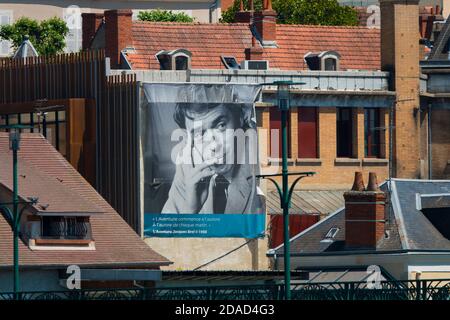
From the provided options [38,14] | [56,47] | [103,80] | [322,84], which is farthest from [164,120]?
[38,14]

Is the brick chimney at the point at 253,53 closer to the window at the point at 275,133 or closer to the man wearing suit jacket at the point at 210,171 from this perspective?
the window at the point at 275,133

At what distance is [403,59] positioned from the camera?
345ft

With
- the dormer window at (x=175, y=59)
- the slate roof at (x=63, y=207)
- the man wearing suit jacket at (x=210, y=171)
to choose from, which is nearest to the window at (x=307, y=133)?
the man wearing suit jacket at (x=210, y=171)

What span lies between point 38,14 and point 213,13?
36.7 ft

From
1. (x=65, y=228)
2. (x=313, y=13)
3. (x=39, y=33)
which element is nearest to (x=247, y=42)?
(x=313, y=13)

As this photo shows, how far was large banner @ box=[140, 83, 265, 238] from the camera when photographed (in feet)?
312

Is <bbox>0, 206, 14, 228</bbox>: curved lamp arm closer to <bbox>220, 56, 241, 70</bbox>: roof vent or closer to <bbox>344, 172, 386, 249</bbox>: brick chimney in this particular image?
<bbox>344, 172, 386, 249</bbox>: brick chimney

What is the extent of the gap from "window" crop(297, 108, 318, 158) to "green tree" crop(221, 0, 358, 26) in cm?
3461

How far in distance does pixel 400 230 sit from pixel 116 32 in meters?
24.7

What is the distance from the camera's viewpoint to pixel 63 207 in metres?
84.4

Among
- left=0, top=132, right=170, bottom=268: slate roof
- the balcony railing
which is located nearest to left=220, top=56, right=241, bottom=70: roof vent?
the balcony railing

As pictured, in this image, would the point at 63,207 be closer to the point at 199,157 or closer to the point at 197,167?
the point at 197,167

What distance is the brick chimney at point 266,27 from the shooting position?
370ft

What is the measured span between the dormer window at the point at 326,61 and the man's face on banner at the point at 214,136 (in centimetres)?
1330
